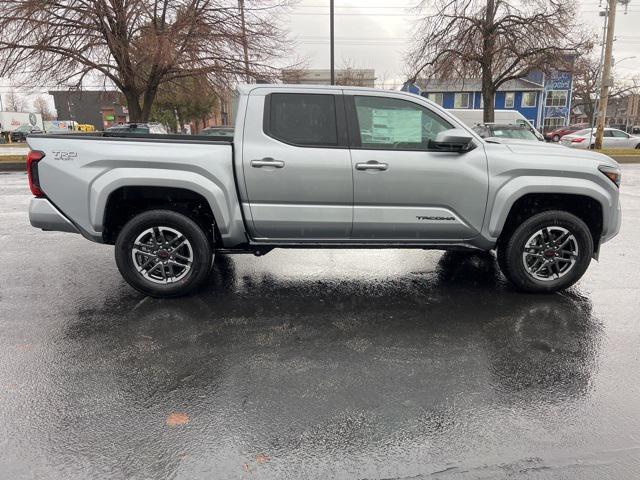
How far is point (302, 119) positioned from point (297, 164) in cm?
46

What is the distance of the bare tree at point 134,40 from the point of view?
16.7 meters

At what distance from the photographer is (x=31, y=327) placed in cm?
399

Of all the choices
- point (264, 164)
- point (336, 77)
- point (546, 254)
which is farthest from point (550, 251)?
point (336, 77)

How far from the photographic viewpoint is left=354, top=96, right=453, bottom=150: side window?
14.7ft

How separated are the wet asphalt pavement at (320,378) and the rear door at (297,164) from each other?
748mm

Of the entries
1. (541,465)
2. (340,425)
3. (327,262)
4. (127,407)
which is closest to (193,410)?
(127,407)

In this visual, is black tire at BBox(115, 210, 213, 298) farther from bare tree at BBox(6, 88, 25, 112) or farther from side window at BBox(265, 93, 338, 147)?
bare tree at BBox(6, 88, 25, 112)

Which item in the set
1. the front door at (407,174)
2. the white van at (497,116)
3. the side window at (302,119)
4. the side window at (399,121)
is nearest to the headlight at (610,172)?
the front door at (407,174)

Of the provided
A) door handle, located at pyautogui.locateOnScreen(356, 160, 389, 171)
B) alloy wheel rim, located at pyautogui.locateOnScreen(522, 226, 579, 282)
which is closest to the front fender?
alloy wheel rim, located at pyautogui.locateOnScreen(522, 226, 579, 282)

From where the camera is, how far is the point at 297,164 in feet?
14.2

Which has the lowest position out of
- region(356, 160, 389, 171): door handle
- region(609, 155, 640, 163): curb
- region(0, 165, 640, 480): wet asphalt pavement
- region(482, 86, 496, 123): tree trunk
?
region(609, 155, 640, 163): curb

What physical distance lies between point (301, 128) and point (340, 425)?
2.72 metres

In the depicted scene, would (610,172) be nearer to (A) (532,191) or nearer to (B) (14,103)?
(A) (532,191)

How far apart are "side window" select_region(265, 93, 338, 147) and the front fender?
5.32 feet
